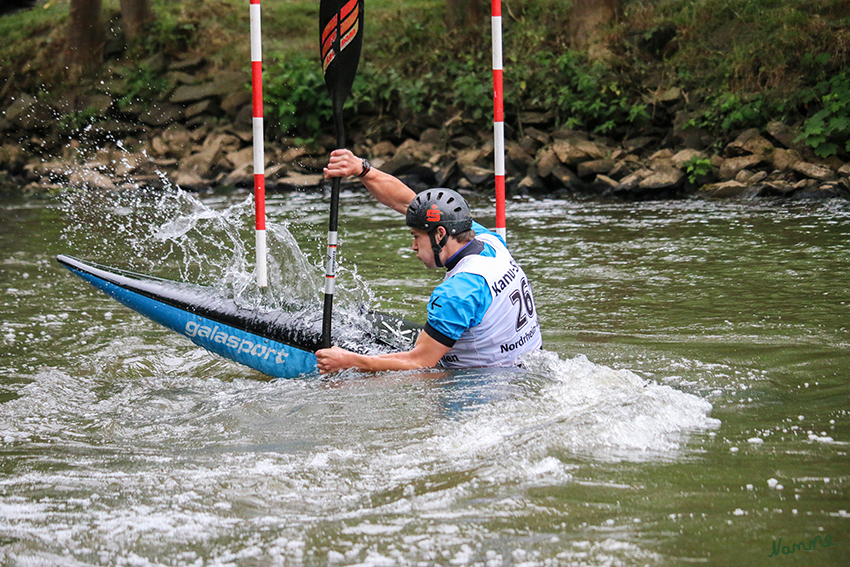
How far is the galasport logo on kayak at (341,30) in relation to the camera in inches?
202

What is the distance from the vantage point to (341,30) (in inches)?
206

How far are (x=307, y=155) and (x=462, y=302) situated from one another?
499 inches

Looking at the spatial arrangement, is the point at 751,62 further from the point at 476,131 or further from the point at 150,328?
the point at 150,328

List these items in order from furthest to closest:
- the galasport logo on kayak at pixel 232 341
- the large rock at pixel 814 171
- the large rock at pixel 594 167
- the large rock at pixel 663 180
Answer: the large rock at pixel 594 167, the large rock at pixel 663 180, the large rock at pixel 814 171, the galasport logo on kayak at pixel 232 341

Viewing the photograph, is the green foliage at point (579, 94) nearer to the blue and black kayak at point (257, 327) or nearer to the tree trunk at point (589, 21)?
the tree trunk at point (589, 21)

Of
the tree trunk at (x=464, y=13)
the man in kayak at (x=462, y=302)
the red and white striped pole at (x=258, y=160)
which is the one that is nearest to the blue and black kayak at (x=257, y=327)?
the man in kayak at (x=462, y=302)

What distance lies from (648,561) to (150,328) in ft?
14.1

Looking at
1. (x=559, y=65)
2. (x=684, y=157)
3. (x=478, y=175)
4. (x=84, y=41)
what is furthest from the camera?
(x=84, y=41)

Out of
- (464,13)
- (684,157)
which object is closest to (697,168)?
(684,157)

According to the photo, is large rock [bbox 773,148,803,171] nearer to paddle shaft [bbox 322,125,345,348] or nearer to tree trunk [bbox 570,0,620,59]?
tree trunk [bbox 570,0,620,59]

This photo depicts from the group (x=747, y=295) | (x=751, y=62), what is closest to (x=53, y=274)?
(x=747, y=295)

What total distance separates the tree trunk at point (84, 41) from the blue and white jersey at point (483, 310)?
16996mm

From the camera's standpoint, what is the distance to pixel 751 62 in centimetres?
1266

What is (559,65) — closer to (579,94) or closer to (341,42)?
(579,94)
